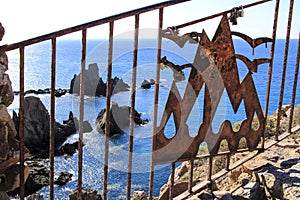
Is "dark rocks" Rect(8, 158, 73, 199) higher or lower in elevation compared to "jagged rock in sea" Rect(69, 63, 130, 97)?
lower

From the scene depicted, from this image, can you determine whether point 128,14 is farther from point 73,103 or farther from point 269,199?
point 73,103

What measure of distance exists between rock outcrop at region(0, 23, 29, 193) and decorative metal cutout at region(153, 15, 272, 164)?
76 cm

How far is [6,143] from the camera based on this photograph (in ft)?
5.60

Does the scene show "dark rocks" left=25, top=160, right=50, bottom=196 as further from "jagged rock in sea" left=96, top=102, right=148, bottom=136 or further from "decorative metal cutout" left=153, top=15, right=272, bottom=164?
"decorative metal cutout" left=153, top=15, right=272, bottom=164

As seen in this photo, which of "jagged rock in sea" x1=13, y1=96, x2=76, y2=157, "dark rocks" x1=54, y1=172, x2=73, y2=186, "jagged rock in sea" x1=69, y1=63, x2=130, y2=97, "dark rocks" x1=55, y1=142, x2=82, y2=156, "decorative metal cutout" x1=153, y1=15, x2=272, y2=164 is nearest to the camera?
"decorative metal cutout" x1=153, y1=15, x2=272, y2=164

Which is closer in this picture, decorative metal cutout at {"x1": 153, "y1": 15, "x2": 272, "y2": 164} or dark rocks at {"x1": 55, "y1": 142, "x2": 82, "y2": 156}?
decorative metal cutout at {"x1": 153, "y1": 15, "x2": 272, "y2": 164}

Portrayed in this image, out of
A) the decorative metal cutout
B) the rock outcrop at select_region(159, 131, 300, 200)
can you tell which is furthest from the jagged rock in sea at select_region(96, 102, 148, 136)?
the decorative metal cutout

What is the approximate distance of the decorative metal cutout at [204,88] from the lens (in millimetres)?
2137

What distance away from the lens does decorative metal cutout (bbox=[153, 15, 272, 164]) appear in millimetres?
2137

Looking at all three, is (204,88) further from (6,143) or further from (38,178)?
(38,178)

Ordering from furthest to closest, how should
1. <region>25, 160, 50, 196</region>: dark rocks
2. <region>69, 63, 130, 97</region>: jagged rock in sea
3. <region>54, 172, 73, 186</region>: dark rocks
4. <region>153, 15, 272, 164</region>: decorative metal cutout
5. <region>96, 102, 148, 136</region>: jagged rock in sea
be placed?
1. <region>96, 102, 148, 136</region>: jagged rock in sea
2. <region>54, 172, 73, 186</region>: dark rocks
3. <region>25, 160, 50, 196</region>: dark rocks
4. <region>69, 63, 130, 97</region>: jagged rock in sea
5. <region>153, 15, 272, 164</region>: decorative metal cutout

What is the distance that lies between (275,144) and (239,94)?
1.94ft

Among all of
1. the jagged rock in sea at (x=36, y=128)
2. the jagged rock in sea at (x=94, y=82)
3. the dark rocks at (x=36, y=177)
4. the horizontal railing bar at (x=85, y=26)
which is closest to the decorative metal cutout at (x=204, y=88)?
the horizontal railing bar at (x=85, y=26)

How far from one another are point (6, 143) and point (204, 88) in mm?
1164
